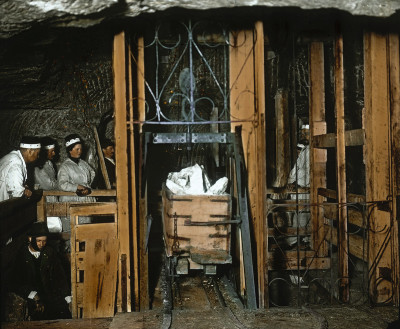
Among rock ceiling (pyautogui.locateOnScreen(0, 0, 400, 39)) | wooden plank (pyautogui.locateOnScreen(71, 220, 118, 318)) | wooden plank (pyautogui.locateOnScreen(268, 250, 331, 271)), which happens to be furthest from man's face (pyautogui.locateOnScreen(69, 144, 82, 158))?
wooden plank (pyautogui.locateOnScreen(268, 250, 331, 271))

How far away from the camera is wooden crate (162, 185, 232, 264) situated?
12.4 ft

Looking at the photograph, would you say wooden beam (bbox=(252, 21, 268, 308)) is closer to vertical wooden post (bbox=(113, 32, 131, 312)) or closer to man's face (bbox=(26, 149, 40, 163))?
vertical wooden post (bbox=(113, 32, 131, 312))

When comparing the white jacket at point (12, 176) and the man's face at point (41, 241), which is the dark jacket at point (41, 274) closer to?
the man's face at point (41, 241)

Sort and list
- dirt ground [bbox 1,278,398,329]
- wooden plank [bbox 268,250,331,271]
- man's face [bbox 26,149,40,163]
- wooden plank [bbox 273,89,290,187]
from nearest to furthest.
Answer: dirt ground [bbox 1,278,398,329] → wooden plank [bbox 268,250,331,271] → man's face [bbox 26,149,40,163] → wooden plank [bbox 273,89,290,187]

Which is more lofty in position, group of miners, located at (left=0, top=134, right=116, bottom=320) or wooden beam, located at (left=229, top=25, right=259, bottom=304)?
wooden beam, located at (left=229, top=25, right=259, bottom=304)

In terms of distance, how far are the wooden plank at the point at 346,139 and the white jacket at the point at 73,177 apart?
431 centimetres

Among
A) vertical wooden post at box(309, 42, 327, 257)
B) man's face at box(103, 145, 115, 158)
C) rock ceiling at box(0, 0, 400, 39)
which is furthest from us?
man's face at box(103, 145, 115, 158)

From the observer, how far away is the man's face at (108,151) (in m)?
8.66

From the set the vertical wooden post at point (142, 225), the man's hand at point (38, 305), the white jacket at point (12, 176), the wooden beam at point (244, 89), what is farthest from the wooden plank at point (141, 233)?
the white jacket at point (12, 176)

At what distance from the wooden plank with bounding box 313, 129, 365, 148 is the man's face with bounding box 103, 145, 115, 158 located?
4.62m

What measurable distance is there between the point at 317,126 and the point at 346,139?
858 millimetres

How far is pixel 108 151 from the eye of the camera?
28.5 feet

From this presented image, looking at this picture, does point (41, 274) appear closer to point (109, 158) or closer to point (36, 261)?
point (36, 261)

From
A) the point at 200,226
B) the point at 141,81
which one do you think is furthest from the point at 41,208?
the point at 200,226
